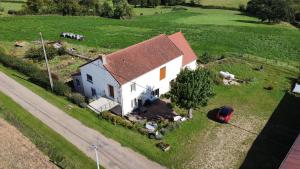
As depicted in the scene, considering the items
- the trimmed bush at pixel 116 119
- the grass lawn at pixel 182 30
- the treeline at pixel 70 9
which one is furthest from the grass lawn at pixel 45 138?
the treeline at pixel 70 9

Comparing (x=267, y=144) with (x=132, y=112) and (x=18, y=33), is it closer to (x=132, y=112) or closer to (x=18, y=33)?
(x=132, y=112)

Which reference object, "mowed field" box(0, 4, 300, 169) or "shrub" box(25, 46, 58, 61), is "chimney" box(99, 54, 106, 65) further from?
"shrub" box(25, 46, 58, 61)

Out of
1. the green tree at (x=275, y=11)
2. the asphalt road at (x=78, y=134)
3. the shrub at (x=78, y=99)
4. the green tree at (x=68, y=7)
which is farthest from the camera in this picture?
the green tree at (x=68, y=7)

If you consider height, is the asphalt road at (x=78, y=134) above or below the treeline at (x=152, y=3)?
below

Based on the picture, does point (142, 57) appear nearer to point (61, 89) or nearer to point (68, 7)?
point (61, 89)

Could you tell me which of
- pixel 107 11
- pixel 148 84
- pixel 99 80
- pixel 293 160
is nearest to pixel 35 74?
pixel 99 80

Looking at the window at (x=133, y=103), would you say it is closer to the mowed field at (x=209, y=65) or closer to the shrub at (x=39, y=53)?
the mowed field at (x=209, y=65)

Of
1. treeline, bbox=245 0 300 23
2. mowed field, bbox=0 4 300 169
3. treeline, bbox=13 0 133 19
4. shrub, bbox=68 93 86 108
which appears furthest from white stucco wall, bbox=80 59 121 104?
treeline, bbox=245 0 300 23
